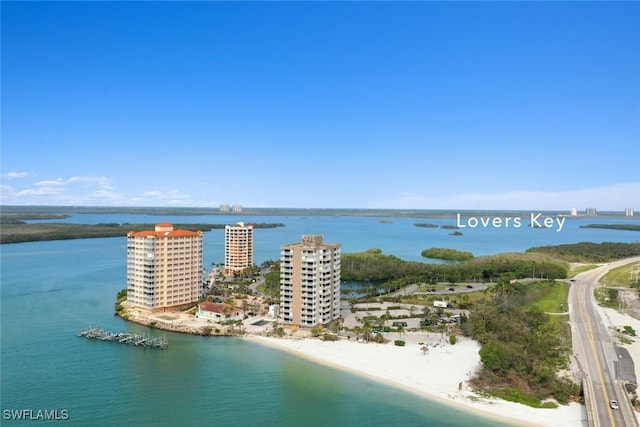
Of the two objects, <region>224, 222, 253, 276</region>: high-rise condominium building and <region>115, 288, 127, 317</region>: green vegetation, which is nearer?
<region>115, 288, 127, 317</region>: green vegetation

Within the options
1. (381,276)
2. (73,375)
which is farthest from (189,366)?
(381,276)

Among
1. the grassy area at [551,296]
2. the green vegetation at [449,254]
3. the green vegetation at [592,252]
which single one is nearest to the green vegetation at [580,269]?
the green vegetation at [592,252]

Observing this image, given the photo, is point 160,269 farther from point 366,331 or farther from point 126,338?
point 366,331

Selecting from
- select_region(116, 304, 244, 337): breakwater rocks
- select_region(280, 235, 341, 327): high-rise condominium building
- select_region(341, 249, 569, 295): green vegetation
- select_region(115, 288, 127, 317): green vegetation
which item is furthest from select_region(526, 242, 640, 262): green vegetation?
select_region(115, 288, 127, 317): green vegetation

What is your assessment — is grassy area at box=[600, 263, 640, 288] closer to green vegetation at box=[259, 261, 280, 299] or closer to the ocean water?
green vegetation at box=[259, 261, 280, 299]

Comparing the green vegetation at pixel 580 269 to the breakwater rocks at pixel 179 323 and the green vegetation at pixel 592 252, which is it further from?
the breakwater rocks at pixel 179 323
